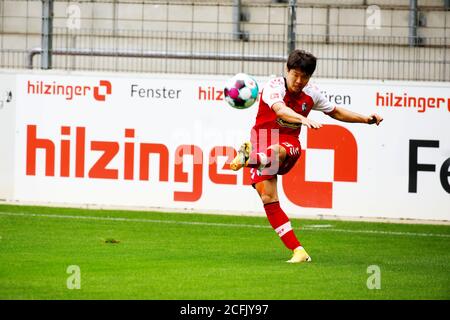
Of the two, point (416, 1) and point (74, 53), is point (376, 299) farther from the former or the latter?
point (416, 1)

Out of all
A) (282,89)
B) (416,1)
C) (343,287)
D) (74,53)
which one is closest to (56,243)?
(282,89)

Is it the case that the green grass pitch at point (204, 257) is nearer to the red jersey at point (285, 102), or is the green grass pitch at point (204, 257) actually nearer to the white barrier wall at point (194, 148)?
the white barrier wall at point (194, 148)

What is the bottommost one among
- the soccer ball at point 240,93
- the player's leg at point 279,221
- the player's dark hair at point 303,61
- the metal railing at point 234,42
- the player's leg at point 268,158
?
the player's leg at point 279,221

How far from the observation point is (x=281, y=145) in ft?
37.7

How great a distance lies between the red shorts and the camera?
11.5 m

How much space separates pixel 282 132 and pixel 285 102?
314 mm

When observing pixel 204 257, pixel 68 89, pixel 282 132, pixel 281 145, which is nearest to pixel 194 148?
pixel 68 89

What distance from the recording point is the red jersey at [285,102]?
1143 cm

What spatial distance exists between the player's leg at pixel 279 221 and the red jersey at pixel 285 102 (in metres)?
0.56

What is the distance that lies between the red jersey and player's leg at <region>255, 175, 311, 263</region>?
0.56 meters

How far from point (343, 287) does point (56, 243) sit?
4.14 meters

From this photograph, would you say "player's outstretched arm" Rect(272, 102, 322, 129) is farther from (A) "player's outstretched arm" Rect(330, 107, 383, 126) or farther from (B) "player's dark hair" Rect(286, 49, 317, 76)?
(A) "player's outstretched arm" Rect(330, 107, 383, 126)

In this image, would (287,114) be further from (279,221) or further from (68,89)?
(68,89)

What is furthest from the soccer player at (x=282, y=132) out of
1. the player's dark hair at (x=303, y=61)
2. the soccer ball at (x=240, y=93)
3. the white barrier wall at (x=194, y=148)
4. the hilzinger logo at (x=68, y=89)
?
the hilzinger logo at (x=68, y=89)
